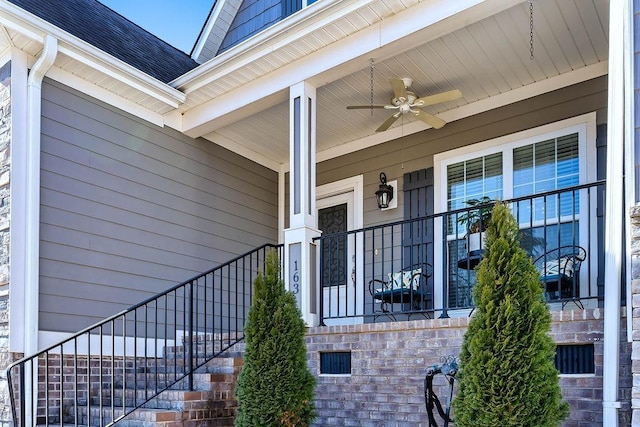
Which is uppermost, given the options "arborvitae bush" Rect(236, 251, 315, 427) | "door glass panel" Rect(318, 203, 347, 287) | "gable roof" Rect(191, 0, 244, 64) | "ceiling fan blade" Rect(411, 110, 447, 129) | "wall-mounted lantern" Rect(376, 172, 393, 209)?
"gable roof" Rect(191, 0, 244, 64)

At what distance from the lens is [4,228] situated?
487cm

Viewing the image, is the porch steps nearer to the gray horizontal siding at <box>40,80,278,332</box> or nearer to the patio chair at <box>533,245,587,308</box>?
the gray horizontal siding at <box>40,80,278,332</box>

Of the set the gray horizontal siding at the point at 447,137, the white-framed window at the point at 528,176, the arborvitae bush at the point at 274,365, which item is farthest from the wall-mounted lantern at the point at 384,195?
the arborvitae bush at the point at 274,365

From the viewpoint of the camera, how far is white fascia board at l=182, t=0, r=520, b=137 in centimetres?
445

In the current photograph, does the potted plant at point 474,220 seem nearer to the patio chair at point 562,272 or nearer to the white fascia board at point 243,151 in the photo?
the patio chair at point 562,272

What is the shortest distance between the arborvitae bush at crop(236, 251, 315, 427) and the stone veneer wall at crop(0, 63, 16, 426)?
1.90 meters

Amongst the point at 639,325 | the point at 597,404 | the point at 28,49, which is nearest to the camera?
the point at 639,325

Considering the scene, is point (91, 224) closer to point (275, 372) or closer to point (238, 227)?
point (238, 227)

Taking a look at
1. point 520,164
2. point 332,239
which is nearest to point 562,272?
point 520,164

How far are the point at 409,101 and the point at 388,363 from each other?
2322 millimetres

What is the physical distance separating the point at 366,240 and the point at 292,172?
5.44 feet

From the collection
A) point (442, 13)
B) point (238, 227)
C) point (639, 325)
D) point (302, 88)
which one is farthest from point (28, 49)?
point (639, 325)

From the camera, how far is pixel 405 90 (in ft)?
17.5

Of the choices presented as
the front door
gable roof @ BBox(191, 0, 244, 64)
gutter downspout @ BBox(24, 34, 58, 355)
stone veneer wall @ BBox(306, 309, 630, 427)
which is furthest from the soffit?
stone veneer wall @ BBox(306, 309, 630, 427)
